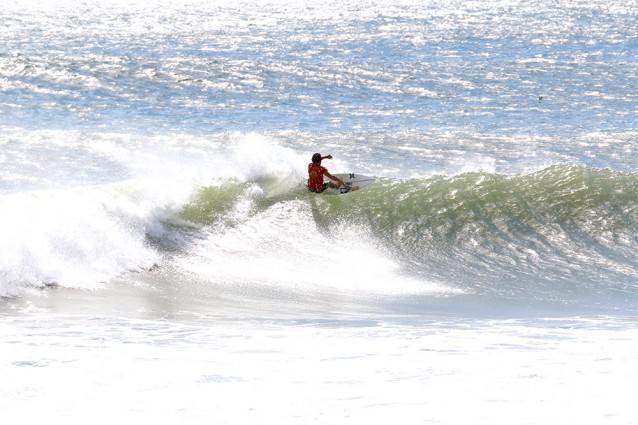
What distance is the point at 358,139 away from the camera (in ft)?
77.0

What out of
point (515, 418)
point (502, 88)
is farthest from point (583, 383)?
point (502, 88)

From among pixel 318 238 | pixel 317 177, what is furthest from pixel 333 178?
pixel 318 238

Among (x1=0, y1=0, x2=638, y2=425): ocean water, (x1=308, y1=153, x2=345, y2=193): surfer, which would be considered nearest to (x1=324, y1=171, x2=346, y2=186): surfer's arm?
(x1=308, y1=153, x2=345, y2=193): surfer

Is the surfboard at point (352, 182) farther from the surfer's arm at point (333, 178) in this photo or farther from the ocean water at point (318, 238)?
the ocean water at point (318, 238)

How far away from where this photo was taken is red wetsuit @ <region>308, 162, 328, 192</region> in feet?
57.0

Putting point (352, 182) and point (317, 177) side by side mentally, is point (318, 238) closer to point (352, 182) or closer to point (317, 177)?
point (317, 177)

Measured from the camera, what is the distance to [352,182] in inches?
707

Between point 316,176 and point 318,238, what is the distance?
1724mm

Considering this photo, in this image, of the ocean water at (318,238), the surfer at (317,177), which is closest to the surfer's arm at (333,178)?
the surfer at (317,177)

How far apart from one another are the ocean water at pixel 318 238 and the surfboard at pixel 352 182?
0.20 meters

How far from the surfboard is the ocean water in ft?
0.65

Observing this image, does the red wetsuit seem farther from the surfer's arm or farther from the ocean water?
the ocean water

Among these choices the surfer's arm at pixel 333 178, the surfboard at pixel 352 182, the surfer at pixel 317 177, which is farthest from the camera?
the surfboard at pixel 352 182

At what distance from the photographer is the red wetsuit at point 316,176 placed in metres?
17.4
